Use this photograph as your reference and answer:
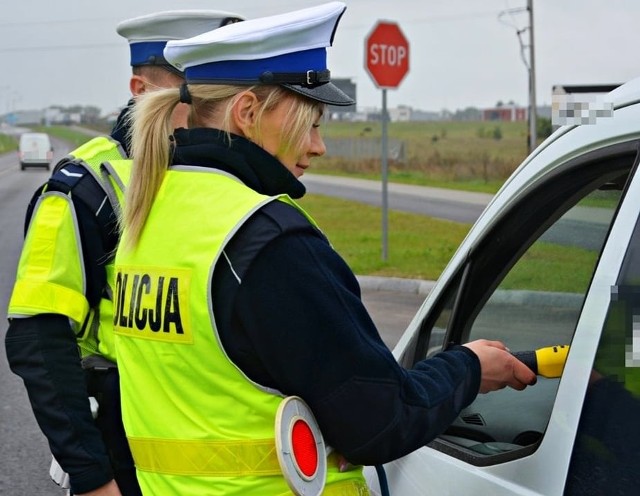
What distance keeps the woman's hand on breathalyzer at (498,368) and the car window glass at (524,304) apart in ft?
0.23

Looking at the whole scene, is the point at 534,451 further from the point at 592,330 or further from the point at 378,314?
the point at 378,314

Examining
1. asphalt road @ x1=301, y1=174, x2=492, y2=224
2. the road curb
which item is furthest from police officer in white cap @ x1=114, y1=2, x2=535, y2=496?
asphalt road @ x1=301, y1=174, x2=492, y2=224

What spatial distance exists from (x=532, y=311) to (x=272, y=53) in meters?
0.89

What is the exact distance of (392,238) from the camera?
573 inches

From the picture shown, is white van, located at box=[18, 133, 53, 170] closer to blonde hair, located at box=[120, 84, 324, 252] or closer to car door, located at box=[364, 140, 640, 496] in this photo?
car door, located at box=[364, 140, 640, 496]

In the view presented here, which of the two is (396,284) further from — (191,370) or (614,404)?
(614,404)

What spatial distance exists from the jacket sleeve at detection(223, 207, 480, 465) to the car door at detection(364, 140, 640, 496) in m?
0.21

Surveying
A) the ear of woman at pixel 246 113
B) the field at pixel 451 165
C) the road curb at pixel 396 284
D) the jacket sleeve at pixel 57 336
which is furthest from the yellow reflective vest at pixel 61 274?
the field at pixel 451 165

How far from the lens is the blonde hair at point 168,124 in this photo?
5.57ft

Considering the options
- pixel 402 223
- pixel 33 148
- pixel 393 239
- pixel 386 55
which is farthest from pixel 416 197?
pixel 33 148

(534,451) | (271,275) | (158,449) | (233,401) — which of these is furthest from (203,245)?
(534,451)

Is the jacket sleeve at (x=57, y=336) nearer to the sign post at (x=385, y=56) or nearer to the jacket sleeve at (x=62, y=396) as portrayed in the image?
the jacket sleeve at (x=62, y=396)

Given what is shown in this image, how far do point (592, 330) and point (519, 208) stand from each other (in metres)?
0.55

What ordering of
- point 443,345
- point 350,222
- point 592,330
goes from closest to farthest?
point 592,330 < point 443,345 < point 350,222
